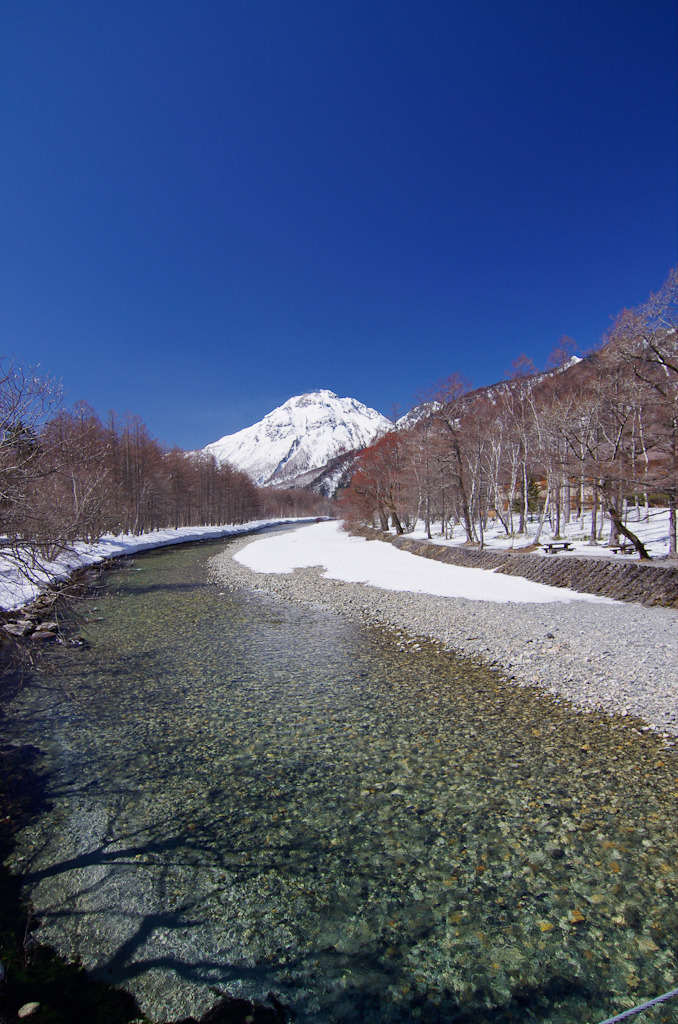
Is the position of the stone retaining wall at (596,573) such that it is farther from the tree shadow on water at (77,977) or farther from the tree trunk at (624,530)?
the tree shadow on water at (77,977)

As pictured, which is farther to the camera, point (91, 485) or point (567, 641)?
point (91, 485)

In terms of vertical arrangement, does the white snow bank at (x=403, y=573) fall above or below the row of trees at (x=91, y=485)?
below

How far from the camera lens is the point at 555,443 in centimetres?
3170

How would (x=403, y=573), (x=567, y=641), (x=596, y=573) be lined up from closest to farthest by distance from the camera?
(x=567, y=641), (x=596, y=573), (x=403, y=573)

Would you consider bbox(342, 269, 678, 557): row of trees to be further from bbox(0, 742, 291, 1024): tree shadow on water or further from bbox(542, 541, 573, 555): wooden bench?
bbox(0, 742, 291, 1024): tree shadow on water

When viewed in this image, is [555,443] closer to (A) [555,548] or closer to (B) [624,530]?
(A) [555,548]

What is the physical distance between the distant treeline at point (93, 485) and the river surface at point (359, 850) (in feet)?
14.1

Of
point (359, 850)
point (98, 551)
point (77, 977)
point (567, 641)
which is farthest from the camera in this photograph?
point (98, 551)

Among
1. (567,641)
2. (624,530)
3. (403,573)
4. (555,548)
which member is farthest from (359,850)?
(555,548)

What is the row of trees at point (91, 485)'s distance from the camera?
9242 millimetres

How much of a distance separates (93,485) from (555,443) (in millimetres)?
28631

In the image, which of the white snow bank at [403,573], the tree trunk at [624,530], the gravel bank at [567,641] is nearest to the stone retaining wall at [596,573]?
the white snow bank at [403,573]

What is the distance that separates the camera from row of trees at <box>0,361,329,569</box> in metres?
9.24

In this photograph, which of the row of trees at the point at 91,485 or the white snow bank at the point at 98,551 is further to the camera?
the white snow bank at the point at 98,551
